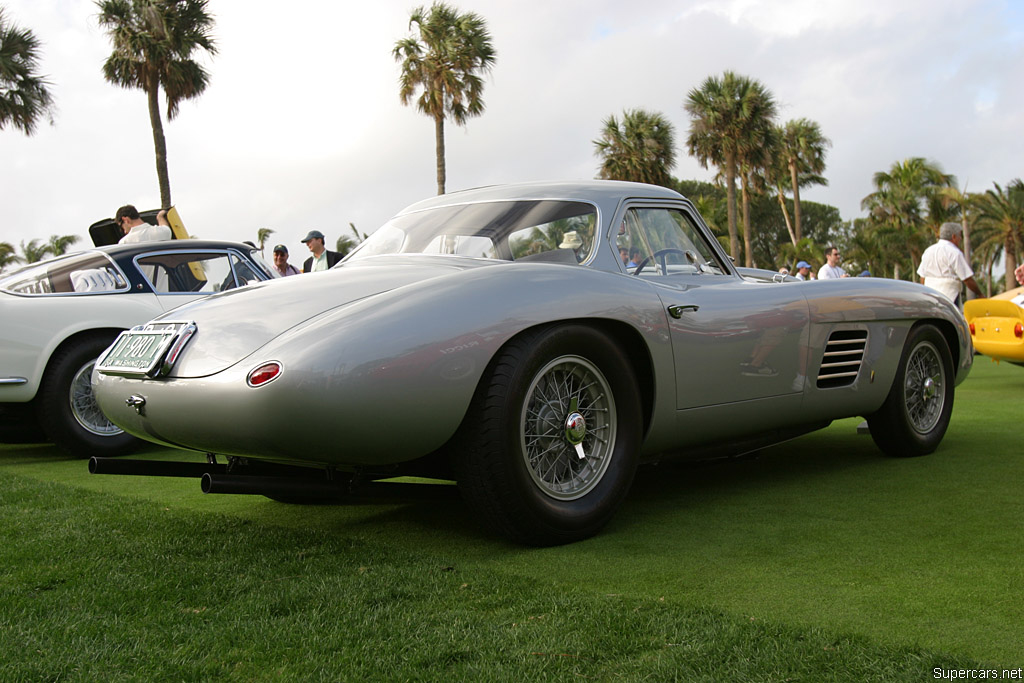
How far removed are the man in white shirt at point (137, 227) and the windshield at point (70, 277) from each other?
35.9 inches

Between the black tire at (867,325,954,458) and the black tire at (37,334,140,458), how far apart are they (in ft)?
15.5

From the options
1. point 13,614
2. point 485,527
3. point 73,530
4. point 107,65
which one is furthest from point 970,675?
point 107,65

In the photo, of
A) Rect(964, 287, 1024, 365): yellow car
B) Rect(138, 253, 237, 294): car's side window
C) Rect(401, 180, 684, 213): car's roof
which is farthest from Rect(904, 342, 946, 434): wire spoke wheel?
Rect(138, 253, 237, 294): car's side window

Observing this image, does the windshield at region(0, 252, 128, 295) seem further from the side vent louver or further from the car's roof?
the side vent louver

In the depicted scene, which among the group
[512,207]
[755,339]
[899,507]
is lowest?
[899,507]

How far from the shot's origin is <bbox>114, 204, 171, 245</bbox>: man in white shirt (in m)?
8.03

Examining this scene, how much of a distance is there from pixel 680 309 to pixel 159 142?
23717 millimetres

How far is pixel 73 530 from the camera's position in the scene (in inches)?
151

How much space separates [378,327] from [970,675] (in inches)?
74.2

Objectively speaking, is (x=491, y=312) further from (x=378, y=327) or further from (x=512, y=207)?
(x=512, y=207)

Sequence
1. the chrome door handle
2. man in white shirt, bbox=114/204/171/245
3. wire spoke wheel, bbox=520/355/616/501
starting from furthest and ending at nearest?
man in white shirt, bbox=114/204/171/245
the chrome door handle
wire spoke wheel, bbox=520/355/616/501

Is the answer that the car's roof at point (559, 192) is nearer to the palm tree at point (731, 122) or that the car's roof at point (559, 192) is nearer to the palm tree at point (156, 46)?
the palm tree at point (156, 46)

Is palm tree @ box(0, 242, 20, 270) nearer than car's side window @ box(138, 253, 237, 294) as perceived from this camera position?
No
